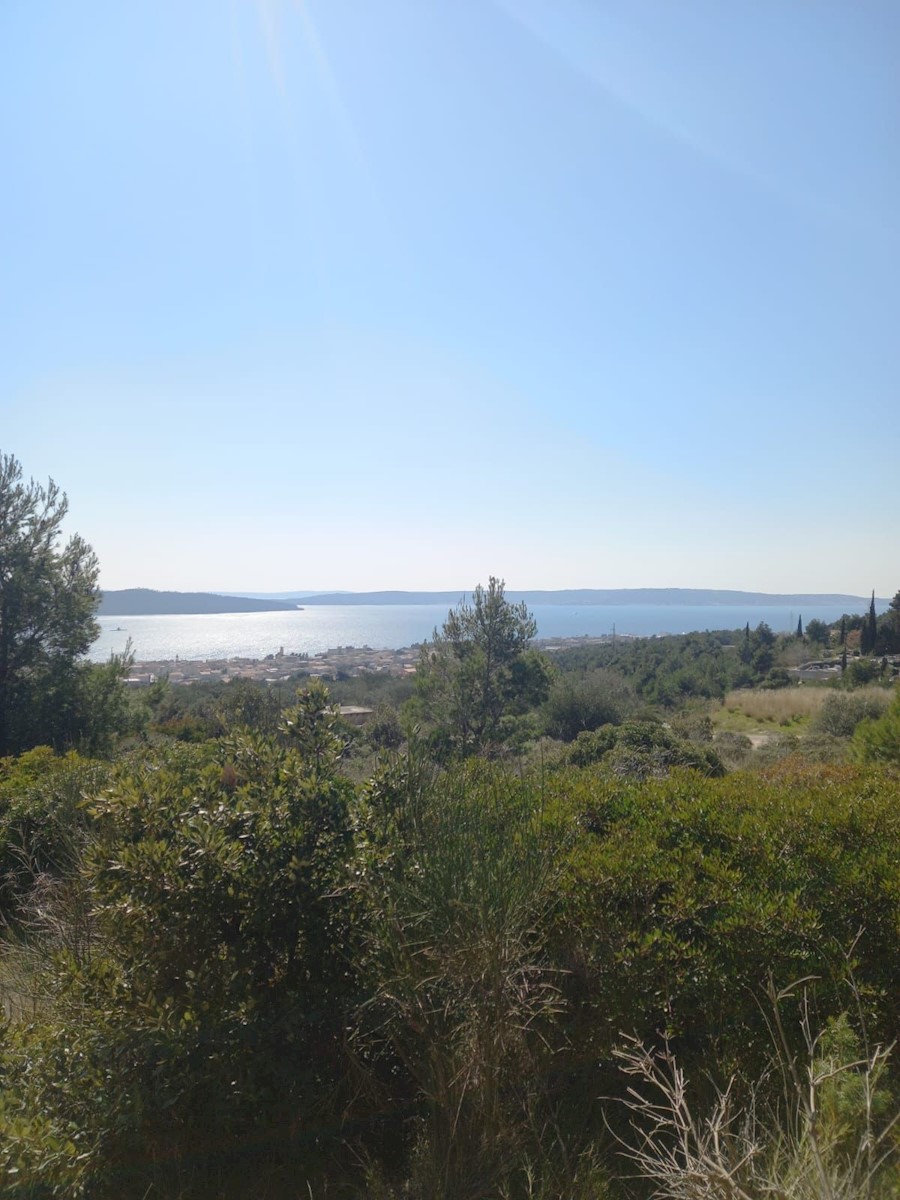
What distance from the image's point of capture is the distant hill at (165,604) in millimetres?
48531

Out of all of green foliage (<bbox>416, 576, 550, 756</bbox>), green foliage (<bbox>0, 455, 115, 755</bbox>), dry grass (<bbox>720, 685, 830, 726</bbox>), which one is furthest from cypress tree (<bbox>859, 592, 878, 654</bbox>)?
green foliage (<bbox>0, 455, 115, 755</bbox>)

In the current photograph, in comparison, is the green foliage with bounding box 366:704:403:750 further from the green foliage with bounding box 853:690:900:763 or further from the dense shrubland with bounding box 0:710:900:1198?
the green foliage with bounding box 853:690:900:763

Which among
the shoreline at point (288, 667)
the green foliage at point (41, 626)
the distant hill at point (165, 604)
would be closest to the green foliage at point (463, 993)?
the green foliage at point (41, 626)

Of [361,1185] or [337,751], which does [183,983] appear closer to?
[361,1185]

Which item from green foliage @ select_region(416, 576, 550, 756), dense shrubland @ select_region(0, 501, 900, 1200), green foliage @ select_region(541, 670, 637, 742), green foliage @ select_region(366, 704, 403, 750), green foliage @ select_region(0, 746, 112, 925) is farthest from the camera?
green foliage @ select_region(541, 670, 637, 742)

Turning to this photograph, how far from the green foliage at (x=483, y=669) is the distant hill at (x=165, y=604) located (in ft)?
76.0

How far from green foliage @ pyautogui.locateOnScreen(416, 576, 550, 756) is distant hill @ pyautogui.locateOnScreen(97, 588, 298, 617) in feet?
76.0

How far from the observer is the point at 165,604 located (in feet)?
183

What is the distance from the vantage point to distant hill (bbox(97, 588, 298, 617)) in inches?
1911

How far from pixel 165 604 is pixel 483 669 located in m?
42.0

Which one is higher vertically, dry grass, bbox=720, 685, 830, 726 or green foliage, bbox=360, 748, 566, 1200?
green foliage, bbox=360, 748, 566, 1200

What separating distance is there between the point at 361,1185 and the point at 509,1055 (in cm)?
65

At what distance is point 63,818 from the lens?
5387mm

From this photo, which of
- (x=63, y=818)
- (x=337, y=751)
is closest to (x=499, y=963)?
(x=337, y=751)
